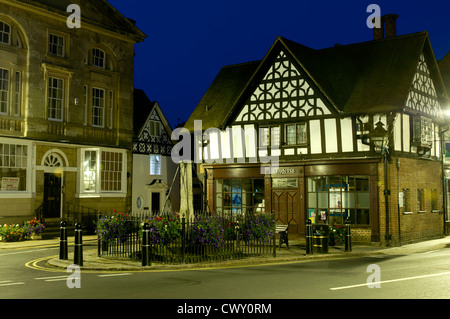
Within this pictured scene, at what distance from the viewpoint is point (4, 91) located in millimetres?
25062

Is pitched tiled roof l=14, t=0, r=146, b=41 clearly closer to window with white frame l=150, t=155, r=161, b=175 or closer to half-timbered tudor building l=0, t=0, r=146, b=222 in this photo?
half-timbered tudor building l=0, t=0, r=146, b=222

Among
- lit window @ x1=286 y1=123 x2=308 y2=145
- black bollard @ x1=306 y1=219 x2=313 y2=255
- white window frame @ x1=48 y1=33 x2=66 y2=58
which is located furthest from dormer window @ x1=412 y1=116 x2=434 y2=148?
white window frame @ x1=48 y1=33 x2=66 y2=58

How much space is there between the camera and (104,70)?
29.7 metres

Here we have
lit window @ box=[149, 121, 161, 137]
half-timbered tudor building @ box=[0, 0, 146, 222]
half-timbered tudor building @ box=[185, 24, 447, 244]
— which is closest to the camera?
half-timbered tudor building @ box=[185, 24, 447, 244]

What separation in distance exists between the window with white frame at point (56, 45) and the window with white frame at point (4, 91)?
2833mm

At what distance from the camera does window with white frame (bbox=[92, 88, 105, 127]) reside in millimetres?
29453

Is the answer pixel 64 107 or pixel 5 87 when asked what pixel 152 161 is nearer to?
pixel 64 107

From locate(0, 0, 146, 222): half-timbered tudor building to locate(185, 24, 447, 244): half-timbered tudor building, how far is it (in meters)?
5.71

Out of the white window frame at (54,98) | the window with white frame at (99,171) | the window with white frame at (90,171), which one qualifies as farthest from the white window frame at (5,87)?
the window with white frame at (90,171)

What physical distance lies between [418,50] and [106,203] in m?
18.0

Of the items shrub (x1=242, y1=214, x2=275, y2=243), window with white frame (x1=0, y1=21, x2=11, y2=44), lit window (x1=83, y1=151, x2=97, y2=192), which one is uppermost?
window with white frame (x1=0, y1=21, x2=11, y2=44)

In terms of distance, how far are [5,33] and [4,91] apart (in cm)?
Result: 279

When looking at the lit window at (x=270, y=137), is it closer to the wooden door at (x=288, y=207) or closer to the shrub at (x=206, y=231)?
the wooden door at (x=288, y=207)
